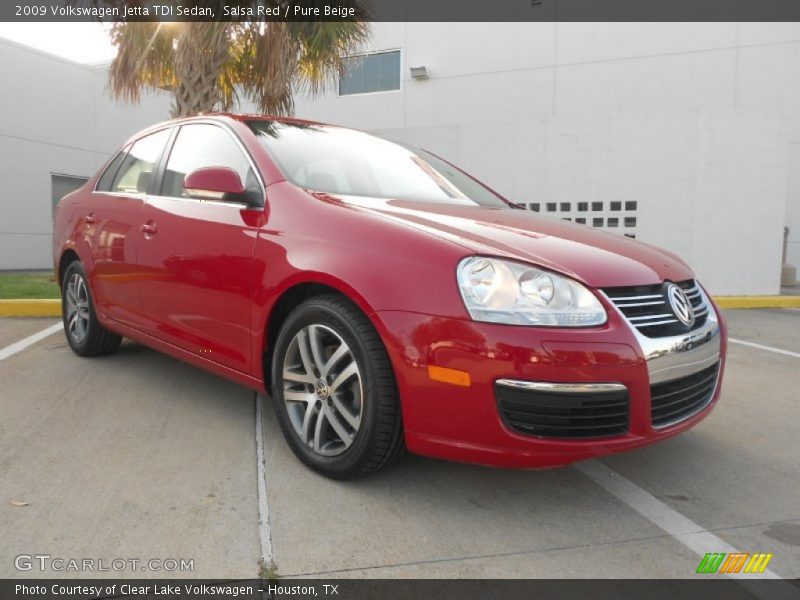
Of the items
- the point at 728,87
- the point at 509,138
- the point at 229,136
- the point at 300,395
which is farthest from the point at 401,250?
the point at 728,87

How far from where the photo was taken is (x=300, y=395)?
2705mm

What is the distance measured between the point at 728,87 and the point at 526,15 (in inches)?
168

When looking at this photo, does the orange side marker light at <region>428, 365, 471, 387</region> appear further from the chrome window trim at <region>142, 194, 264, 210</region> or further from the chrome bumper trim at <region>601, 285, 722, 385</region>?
the chrome window trim at <region>142, 194, 264, 210</region>

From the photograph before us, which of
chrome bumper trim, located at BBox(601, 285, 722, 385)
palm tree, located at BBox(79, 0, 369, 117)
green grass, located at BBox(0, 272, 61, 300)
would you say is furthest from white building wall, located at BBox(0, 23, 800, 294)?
chrome bumper trim, located at BBox(601, 285, 722, 385)

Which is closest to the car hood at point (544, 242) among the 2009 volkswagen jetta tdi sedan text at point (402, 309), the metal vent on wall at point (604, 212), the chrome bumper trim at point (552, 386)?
the 2009 volkswagen jetta tdi sedan text at point (402, 309)

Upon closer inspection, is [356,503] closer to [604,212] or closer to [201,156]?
[201,156]

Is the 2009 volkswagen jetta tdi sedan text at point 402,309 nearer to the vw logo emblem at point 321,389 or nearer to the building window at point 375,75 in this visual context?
the vw logo emblem at point 321,389

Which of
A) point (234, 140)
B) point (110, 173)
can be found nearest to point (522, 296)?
point (234, 140)

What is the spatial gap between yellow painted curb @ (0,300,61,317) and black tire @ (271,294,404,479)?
5143 mm

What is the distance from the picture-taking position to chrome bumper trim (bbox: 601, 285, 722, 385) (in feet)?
7.32

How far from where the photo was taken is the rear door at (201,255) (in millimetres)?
2910

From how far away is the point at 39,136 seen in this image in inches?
555

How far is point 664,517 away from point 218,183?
2272 mm

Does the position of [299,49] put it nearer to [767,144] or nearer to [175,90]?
[175,90]
